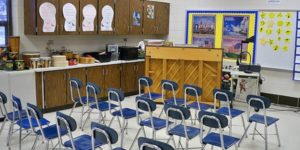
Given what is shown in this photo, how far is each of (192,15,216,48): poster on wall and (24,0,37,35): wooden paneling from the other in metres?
4.23

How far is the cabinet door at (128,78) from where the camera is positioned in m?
7.87

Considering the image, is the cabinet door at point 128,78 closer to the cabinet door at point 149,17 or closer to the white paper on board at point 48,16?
the cabinet door at point 149,17

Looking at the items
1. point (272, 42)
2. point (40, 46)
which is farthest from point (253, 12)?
point (40, 46)

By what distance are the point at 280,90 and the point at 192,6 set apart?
3.09 meters

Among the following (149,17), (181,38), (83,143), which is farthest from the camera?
(181,38)

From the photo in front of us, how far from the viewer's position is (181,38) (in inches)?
362

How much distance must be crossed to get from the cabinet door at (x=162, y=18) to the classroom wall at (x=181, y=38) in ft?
0.63

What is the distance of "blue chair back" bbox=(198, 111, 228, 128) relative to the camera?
368 centimetres

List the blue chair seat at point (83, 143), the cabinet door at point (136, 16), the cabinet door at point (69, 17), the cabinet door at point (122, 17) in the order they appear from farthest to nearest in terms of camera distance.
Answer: the cabinet door at point (136, 16), the cabinet door at point (122, 17), the cabinet door at point (69, 17), the blue chair seat at point (83, 143)

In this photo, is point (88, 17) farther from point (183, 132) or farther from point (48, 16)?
point (183, 132)

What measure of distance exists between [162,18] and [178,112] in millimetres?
5482

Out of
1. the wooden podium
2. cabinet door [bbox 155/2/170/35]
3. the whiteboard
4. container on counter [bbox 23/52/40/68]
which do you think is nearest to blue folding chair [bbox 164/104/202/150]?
the wooden podium

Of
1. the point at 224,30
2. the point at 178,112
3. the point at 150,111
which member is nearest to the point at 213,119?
the point at 178,112

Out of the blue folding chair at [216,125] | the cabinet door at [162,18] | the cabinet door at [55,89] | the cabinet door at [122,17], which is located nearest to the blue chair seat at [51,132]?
the blue folding chair at [216,125]
